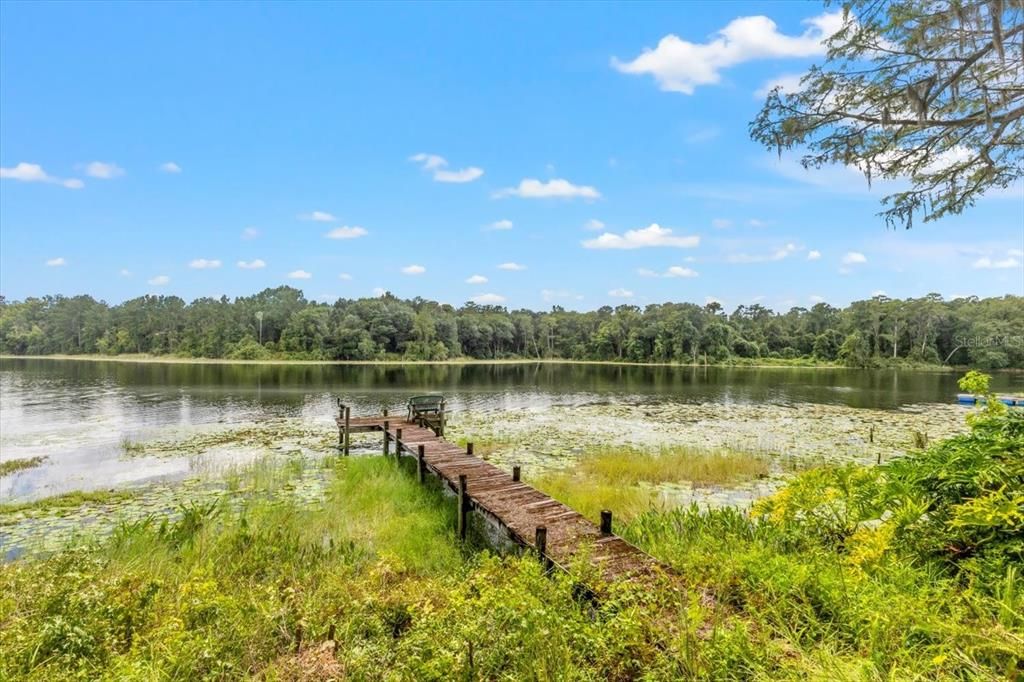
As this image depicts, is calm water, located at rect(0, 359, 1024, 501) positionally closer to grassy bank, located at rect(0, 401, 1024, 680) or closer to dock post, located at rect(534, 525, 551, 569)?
grassy bank, located at rect(0, 401, 1024, 680)

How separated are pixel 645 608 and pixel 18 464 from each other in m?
16.6

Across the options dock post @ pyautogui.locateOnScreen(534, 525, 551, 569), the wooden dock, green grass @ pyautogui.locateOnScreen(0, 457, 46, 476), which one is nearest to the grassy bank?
the wooden dock

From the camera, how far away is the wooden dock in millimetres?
5500

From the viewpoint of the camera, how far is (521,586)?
396 centimetres

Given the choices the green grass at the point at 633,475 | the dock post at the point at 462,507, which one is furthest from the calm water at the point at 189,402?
the green grass at the point at 633,475

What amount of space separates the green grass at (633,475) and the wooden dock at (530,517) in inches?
54.3

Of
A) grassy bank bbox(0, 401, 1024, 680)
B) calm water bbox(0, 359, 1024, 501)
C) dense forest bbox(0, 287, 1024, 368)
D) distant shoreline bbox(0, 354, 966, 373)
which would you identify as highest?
dense forest bbox(0, 287, 1024, 368)

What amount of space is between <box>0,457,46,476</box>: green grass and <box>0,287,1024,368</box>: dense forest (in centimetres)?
5955

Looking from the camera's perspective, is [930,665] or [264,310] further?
[264,310]

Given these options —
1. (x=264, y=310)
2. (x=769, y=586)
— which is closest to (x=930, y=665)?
(x=769, y=586)

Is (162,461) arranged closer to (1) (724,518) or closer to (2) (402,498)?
(2) (402,498)

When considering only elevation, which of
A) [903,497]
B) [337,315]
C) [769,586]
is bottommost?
[769,586]

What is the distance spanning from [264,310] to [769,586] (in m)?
89.0

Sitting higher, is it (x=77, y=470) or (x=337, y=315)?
(x=337, y=315)
